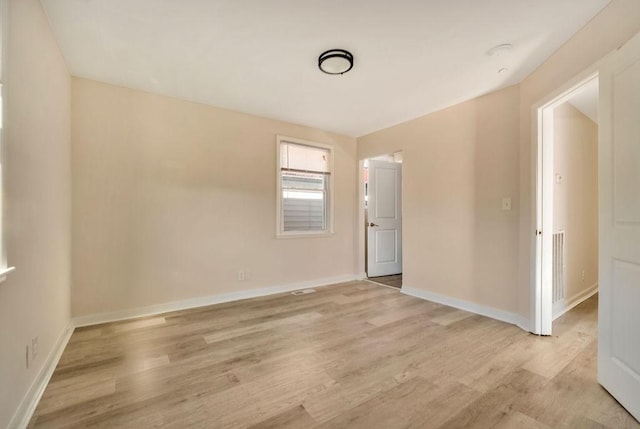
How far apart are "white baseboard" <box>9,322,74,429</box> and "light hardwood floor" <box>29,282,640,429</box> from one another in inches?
1.5

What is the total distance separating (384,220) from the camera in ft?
16.1

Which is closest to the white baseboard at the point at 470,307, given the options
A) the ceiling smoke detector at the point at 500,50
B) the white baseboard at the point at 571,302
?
the white baseboard at the point at 571,302

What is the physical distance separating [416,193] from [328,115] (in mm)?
1609

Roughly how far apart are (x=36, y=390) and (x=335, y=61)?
3.05 m

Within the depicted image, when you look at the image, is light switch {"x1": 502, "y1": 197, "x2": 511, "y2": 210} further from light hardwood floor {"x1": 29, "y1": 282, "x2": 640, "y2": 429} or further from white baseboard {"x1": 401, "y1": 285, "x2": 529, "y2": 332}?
light hardwood floor {"x1": 29, "y1": 282, "x2": 640, "y2": 429}

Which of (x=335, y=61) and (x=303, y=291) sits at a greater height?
(x=335, y=61)

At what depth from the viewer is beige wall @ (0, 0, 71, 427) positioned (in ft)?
4.50

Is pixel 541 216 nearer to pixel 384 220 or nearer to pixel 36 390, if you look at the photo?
pixel 384 220

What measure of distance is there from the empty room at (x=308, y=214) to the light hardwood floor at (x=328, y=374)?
2 cm

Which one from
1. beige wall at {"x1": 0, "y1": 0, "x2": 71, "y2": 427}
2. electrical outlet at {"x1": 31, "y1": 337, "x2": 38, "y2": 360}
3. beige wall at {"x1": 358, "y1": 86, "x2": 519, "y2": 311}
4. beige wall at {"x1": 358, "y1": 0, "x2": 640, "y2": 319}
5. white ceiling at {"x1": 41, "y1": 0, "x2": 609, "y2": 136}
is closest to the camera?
beige wall at {"x1": 0, "y1": 0, "x2": 71, "y2": 427}

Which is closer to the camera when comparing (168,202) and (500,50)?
(500,50)

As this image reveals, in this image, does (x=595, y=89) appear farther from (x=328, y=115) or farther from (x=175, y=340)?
(x=175, y=340)

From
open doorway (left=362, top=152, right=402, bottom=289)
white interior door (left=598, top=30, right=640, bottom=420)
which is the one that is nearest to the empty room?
white interior door (left=598, top=30, right=640, bottom=420)

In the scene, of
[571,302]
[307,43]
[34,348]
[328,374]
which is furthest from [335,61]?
[571,302]
